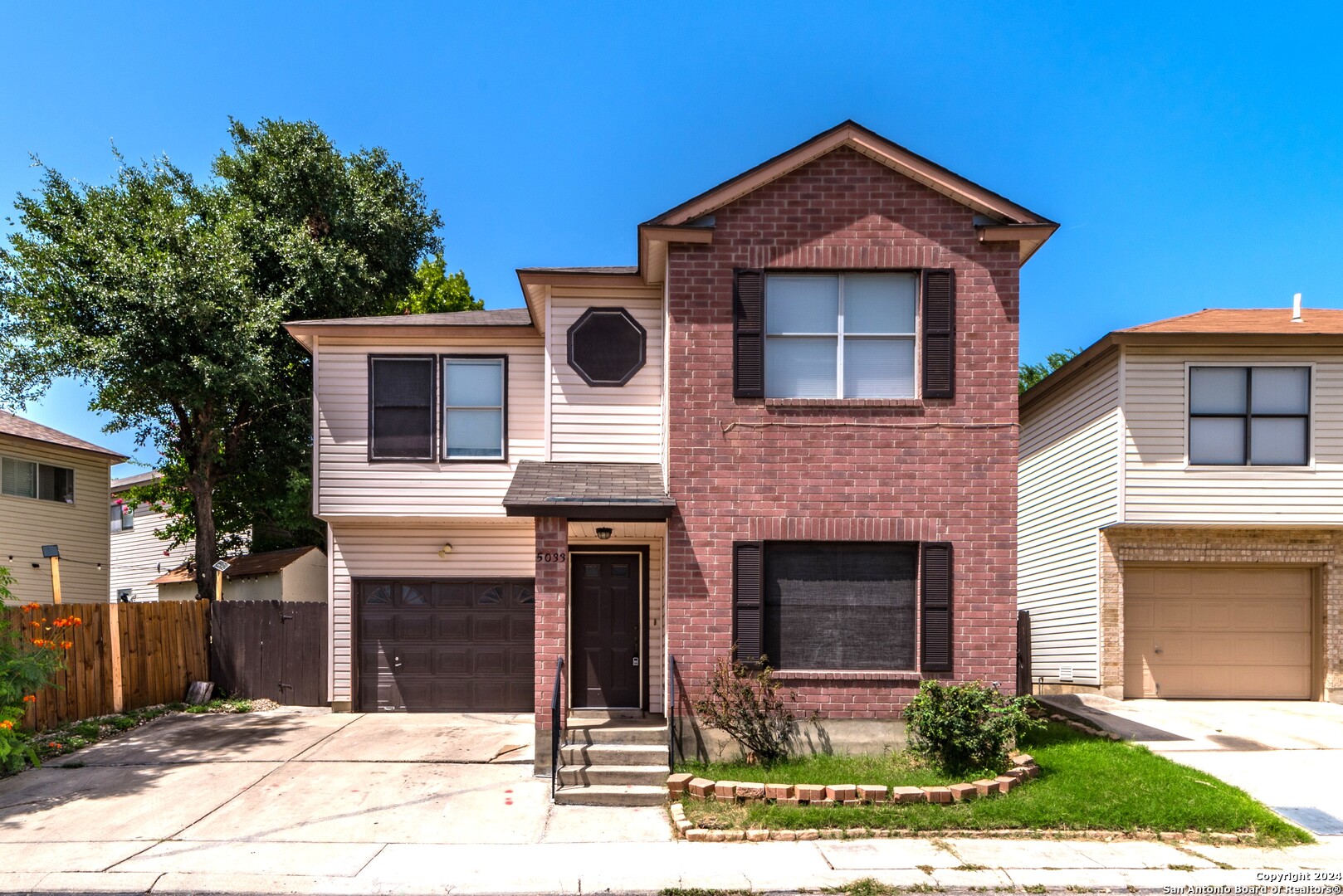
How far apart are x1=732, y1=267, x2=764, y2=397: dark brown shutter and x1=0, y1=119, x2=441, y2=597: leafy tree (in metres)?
10.6

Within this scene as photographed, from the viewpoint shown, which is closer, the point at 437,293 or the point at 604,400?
the point at 604,400

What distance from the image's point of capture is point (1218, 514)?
14.6 metres

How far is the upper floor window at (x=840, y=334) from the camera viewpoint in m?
10.9

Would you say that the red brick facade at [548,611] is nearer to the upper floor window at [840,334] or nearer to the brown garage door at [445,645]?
the upper floor window at [840,334]

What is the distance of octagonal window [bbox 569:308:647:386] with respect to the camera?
1258 centimetres

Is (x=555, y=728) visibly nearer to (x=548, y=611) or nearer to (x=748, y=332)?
(x=548, y=611)

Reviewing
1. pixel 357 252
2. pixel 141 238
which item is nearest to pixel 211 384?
pixel 141 238

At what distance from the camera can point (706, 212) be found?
35.7ft

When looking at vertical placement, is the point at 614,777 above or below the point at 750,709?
below

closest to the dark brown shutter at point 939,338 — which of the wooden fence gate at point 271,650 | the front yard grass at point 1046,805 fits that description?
the front yard grass at point 1046,805

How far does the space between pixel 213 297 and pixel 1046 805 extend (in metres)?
16.0

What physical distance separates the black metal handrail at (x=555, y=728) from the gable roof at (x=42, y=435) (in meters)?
16.4

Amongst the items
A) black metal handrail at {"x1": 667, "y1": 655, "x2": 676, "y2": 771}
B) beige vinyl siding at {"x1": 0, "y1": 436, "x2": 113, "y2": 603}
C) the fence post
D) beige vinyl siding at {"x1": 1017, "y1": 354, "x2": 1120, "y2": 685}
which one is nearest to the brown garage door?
the fence post

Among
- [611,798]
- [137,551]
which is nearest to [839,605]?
[611,798]
